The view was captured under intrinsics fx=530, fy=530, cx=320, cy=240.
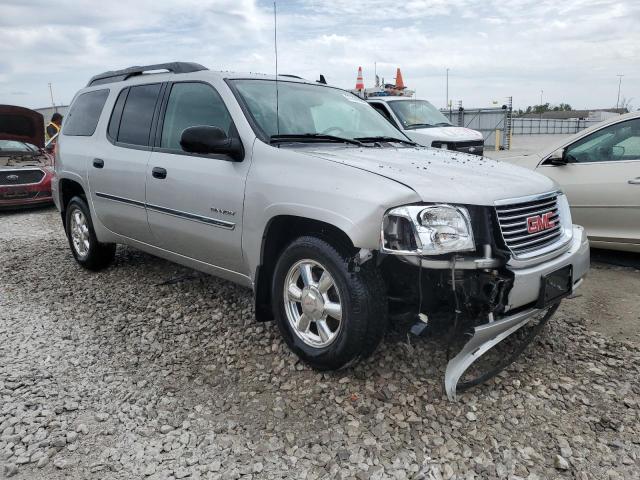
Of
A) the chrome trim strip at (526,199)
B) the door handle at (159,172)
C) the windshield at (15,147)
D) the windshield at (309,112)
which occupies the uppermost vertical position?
the windshield at (309,112)

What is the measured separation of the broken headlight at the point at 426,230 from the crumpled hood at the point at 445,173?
0.07 metres

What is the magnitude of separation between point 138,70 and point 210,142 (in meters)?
1.96

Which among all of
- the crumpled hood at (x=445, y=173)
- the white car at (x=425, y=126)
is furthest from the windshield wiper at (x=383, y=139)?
the white car at (x=425, y=126)

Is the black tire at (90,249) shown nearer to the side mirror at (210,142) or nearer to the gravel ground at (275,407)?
the gravel ground at (275,407)

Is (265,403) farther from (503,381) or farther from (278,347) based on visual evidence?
(503,381)

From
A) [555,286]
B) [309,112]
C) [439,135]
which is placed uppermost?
[309,112]

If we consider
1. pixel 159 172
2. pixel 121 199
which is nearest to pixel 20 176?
pixel 121 199

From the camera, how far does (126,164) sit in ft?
14.4

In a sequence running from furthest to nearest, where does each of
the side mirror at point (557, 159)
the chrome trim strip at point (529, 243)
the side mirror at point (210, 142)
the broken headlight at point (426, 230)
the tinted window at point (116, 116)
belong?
the side mirror at point (557, 159) → the tinted window at point (116, 116) → the side mirror at point (210, 142) → the chrome trim strip at point (529, 243) → the broken headlight at point (426, 230)

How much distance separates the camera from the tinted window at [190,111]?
3738 mm

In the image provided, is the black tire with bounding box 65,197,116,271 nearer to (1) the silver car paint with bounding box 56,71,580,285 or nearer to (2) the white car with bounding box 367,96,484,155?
(1) the silver car paint with bounding box 56,71,580,285

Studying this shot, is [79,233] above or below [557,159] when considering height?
below

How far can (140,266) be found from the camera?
5.54m

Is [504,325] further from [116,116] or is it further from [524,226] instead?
[116,116]
